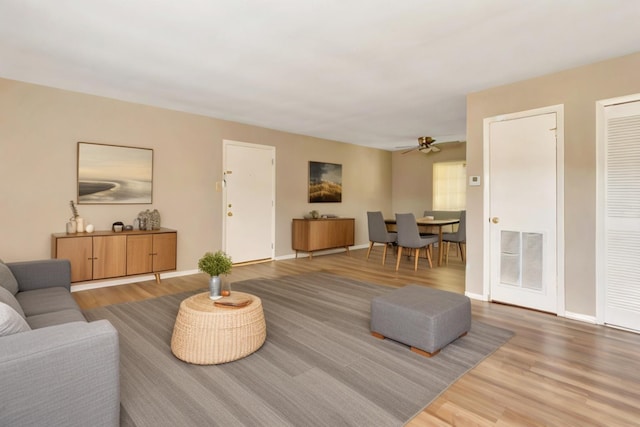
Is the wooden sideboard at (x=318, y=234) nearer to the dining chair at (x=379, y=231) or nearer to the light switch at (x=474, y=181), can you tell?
the dining chair at (x=379, y=231)

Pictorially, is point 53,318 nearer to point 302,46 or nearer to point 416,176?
point 302,46

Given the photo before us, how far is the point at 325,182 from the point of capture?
7105mm

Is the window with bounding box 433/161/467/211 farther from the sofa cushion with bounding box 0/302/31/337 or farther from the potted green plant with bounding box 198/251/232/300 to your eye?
the sofa cushion with bounding box 0/302/31/337

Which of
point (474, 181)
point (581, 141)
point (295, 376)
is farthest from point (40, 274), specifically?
point (581, 141)

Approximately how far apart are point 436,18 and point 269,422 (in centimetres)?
275

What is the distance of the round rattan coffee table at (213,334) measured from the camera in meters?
2.20

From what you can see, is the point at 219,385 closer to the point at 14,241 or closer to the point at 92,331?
the point at 92,331

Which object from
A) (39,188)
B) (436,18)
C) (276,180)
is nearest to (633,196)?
(436,18)

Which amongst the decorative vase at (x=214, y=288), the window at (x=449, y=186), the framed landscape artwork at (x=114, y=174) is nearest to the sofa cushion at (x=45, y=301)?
the decorative vase at (x=214, y=288)

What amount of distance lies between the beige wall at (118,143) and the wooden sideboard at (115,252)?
347mm

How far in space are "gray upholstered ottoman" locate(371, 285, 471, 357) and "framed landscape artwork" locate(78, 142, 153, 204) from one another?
3608 millimetres

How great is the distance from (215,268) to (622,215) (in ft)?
11.5

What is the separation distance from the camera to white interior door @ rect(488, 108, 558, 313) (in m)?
3.33

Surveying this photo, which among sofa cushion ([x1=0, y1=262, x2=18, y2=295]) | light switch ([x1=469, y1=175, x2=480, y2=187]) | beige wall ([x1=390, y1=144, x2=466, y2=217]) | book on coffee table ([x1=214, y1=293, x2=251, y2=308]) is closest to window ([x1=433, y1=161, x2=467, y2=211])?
beige wall ([x1=390, y1=144, x2=466, y2=217])
